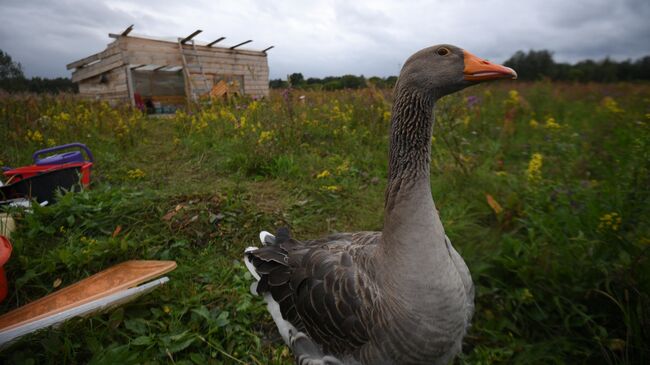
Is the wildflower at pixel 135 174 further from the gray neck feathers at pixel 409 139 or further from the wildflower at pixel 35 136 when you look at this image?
the gray neck feathers at pixel 409 139

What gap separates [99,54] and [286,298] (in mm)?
14277

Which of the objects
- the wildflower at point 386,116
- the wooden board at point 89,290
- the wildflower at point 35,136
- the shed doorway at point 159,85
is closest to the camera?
the wooden board at point 89,290

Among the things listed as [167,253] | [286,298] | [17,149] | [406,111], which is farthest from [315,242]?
[17,149]

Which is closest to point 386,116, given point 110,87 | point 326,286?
point 326,286

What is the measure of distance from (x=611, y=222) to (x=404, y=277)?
142 cm

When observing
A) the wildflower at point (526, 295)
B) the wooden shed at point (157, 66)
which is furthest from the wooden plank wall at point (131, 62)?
the wildflower at point (526, 295)

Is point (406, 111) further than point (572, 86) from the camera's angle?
No

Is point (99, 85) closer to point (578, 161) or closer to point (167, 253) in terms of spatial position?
point (167, 253)

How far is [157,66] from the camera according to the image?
13461 millimetres

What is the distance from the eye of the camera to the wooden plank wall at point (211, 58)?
10680 millimetres

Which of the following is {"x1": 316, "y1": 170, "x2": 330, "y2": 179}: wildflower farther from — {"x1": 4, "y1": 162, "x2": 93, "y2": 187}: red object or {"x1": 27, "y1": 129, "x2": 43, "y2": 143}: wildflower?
{"x1": 27, "y1": 129, "x2": 43, "y2": 143}: wildflower

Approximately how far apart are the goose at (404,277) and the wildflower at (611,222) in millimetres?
941

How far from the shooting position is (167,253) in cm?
297

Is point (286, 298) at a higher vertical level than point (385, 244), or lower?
lower
